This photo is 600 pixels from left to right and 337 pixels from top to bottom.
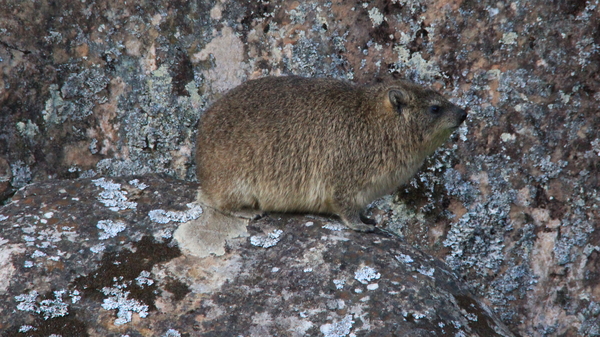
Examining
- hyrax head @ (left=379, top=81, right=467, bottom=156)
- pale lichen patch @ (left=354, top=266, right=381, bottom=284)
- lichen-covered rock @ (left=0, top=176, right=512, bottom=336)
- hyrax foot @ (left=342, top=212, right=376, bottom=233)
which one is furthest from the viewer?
hyrax head @ (left=379, top=81, right=467, bottom=156)

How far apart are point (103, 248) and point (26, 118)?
75.6 inches

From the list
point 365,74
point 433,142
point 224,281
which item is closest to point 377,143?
point 433,142

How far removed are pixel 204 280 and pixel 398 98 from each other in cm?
219

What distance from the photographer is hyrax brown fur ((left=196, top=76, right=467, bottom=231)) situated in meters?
5.06

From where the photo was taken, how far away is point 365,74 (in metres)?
5.86

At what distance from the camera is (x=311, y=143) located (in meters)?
5.10

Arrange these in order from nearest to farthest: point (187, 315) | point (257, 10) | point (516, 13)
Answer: point (187, 315), point (516, 13), point (257, 10)

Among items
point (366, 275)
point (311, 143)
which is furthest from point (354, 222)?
point (366, 275)

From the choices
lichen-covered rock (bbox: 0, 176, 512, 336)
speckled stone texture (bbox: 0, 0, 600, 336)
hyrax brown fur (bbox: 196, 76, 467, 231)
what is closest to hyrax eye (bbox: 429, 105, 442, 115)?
hyrax brown fur (bbox: 196, 76, 467, 231)

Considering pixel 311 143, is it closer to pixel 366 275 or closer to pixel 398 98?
pixel 398 98

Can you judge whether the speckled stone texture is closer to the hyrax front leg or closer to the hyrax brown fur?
the hyrax brown fur

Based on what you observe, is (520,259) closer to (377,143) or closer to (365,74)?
(377,143)

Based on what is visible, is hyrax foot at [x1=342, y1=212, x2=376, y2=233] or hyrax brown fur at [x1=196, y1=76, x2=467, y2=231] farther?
hyrax brown fur at [x1=196, y1=76, x2=467, y2=231]

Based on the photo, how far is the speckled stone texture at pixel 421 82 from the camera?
547 centimetres
